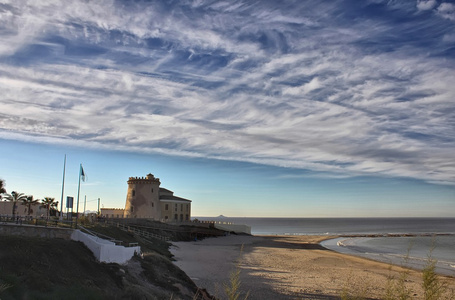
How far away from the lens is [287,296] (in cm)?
2392

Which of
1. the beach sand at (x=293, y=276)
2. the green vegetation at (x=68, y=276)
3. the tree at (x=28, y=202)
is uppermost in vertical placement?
the tree at (x=28, y=202)

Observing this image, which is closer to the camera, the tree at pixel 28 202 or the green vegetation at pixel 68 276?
the green vegetation at pixel 68 276

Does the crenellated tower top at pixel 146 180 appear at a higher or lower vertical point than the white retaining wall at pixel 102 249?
higher

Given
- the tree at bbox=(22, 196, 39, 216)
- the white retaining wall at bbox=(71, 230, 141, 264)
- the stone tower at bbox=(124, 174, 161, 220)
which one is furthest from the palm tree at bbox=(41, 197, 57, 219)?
the white retaining wall at bbox=(71, 230, 141, 264)

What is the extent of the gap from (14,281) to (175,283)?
10489mm

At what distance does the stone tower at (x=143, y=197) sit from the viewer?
6438 centimetres

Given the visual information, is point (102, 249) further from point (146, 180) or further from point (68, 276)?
point (146, 180)

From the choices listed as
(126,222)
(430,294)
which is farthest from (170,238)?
(430,294)

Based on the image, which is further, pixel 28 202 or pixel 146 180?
pixel 146 180

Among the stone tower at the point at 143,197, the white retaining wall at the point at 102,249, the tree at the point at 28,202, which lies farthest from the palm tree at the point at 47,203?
the white retaining wall at the point at 102,249

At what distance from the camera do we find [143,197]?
213 ft

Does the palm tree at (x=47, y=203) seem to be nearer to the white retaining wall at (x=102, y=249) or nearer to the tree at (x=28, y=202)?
the tree at (x=28, y=202)

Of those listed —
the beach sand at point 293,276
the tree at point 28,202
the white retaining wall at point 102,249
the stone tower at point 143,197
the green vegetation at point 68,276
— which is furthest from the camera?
the stone tower at point 143,197

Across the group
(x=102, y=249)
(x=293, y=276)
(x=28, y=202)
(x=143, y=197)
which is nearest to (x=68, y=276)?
(x=102, y=249)
